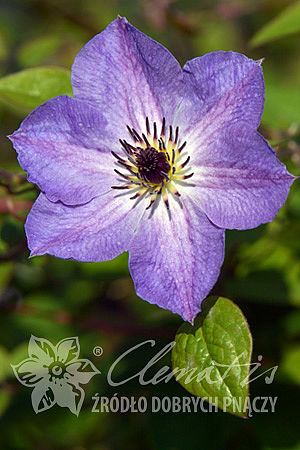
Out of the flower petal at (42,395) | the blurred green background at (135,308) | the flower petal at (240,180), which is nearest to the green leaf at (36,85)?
the blurred green background at (135,308)

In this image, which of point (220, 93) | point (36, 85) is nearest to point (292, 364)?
point (220, 93)

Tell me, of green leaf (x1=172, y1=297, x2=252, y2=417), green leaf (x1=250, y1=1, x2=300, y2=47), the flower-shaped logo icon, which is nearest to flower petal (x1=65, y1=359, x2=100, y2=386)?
the flower-shaped logo icon

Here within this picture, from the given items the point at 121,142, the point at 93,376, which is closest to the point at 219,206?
the point at 121,142

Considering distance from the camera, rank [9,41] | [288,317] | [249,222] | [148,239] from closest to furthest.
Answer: [249,222] < [148,239] < [288,317] < [9,41]

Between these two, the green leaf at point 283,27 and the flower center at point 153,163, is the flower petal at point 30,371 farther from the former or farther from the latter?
the green leaf at point 283,27

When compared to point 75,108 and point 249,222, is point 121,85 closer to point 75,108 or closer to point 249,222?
point 75,108

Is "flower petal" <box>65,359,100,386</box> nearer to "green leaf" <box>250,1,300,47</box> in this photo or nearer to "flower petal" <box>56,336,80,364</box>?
"flower petal" <box>56,336,80,364</box>

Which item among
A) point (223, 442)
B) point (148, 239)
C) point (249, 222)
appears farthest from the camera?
point (223, 442)
